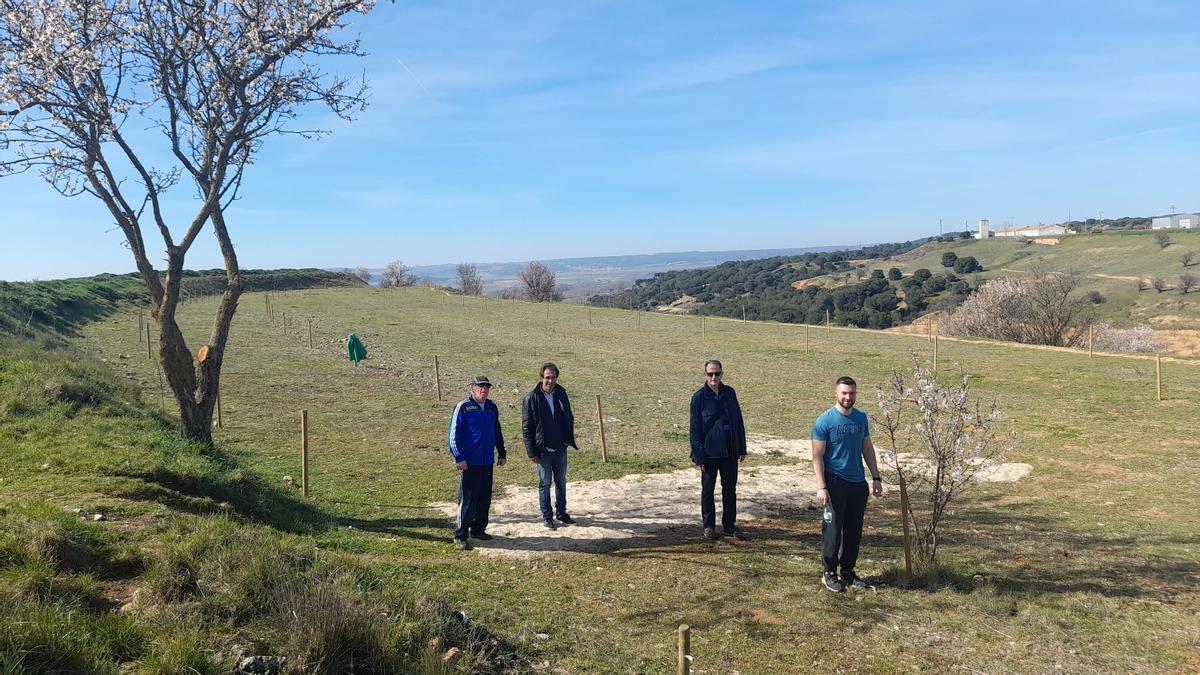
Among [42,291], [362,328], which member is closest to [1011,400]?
[362,328]

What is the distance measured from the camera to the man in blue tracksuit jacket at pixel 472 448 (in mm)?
7793

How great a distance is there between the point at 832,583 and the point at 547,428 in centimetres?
350

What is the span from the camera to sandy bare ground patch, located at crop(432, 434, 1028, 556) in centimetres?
832

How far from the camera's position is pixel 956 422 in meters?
6.96

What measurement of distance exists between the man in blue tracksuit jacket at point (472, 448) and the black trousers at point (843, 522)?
3.57 m

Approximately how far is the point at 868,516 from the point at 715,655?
488 centimetres

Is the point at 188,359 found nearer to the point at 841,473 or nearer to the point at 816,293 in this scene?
the point at 841,473

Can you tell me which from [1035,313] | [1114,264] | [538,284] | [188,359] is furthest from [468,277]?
[188,359]

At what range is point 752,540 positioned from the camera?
8.36m

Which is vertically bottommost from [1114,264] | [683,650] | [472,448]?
[683,650]

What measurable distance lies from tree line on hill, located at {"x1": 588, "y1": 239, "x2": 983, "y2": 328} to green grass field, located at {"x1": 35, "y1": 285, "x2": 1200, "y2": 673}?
126 ft

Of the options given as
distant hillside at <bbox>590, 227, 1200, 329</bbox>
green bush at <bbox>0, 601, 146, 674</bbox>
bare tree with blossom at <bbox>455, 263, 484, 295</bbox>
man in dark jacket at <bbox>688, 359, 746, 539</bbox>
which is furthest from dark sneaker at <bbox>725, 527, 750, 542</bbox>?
bare tree with blossom at <bbox>455, 263, 484, 295</bbox>

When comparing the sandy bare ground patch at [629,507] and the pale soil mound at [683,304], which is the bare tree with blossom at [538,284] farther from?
the sandy bare ground patch at [629,507]

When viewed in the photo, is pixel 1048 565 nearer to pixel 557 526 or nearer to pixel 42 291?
pixel 557 526
